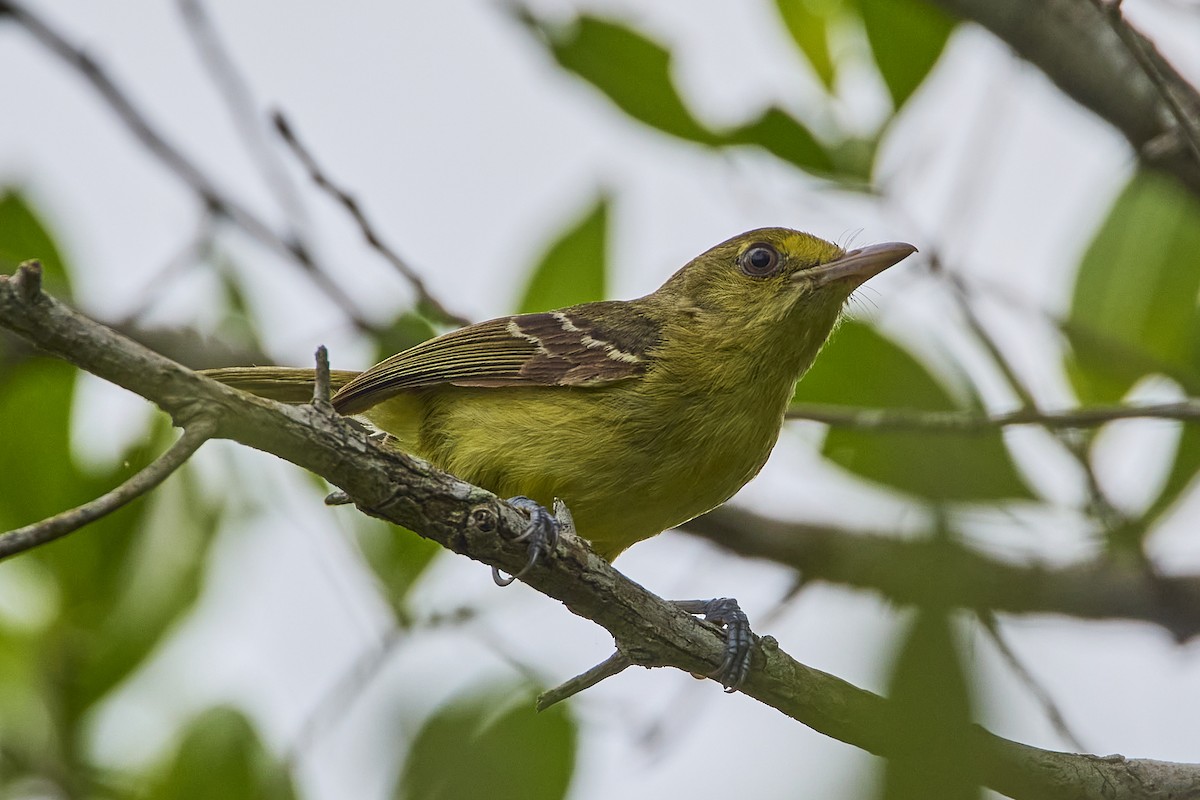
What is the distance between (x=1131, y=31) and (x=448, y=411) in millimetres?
2603

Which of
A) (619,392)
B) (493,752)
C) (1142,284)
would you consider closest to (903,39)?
(1142,284)

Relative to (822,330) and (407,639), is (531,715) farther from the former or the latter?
(822,330)

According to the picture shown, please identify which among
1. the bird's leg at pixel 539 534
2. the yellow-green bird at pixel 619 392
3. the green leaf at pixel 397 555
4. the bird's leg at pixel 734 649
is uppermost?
the yellow-green bird at pixel 619 392

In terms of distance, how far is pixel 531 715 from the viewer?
12.3ft

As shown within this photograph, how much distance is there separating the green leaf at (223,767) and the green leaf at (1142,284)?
10.4 ft

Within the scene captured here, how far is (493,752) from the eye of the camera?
2.77 meters

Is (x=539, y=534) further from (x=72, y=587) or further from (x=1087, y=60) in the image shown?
(x=1087, y=60)

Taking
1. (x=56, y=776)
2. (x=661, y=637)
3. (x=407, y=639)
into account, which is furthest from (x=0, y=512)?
(x=661, y=637)

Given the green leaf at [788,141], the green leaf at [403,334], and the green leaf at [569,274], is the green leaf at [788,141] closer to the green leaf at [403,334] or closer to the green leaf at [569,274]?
the green leaf at [569,274]

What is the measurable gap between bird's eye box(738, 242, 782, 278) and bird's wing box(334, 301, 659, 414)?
501mm

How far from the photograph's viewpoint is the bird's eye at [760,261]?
17.1 feet

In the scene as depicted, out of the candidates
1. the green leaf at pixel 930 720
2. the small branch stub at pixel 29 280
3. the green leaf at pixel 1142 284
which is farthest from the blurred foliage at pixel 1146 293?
the green leaf at pixel 930 720

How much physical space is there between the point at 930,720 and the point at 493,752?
1.92m

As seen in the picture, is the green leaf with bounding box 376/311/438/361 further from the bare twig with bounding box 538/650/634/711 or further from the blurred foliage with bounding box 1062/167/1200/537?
the blurred foliage with bounding box 1062/167/1200/537
